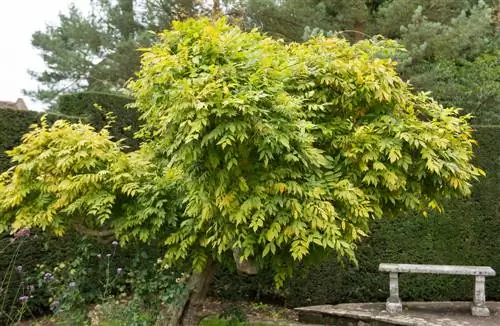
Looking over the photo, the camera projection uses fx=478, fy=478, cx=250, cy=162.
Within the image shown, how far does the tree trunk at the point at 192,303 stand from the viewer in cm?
400

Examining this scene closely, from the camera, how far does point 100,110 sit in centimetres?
563

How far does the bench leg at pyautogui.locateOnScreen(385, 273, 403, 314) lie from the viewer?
5.73 metres

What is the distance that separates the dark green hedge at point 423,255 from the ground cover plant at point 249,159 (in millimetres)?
2439

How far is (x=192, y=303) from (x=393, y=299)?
2.84 metres

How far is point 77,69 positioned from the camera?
12.9m

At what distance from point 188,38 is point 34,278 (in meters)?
3.19

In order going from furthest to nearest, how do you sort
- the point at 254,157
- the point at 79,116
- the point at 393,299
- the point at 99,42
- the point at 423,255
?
the point at 99,42 < the point at 423,255 < the point at 393,299 < the point at 79,116 < the point at 254,157

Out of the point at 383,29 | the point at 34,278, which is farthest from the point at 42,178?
the point at 383,29

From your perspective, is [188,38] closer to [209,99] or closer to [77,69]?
[209,99]

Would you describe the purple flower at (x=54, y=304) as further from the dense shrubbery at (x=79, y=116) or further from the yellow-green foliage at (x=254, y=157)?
the dense shrubbery at (x=79, y=116)

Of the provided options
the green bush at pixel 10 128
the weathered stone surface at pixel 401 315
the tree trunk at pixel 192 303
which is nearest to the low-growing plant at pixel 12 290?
the green bush at pixel 10 128

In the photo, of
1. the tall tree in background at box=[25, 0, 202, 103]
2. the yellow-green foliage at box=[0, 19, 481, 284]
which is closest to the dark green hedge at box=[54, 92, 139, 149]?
the yellow-green foliage at box=[0, 19, 481, 284]

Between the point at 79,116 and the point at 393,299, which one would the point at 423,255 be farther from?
the point at 79,116

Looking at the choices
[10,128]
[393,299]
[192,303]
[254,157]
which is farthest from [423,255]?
[10,128]
